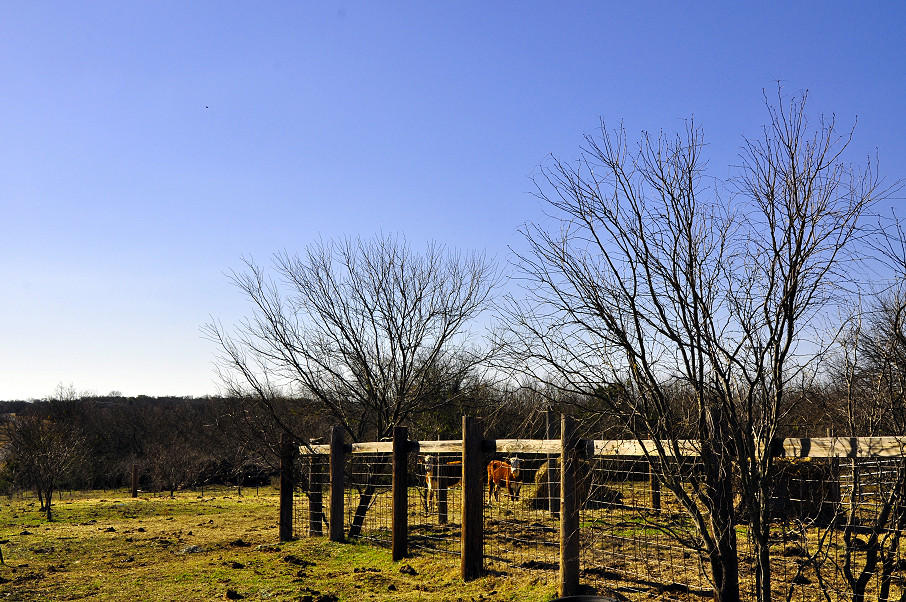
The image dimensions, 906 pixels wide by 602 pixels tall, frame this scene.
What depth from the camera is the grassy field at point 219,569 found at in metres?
6.95

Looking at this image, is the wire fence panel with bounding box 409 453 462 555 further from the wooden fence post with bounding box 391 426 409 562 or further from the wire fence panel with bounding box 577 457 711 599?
the wire fence panel with bounding box 577 457 711 599

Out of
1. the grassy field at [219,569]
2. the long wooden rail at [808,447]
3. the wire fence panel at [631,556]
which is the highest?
the long wooden rail at [808,447]

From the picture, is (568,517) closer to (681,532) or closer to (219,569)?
(681,532)

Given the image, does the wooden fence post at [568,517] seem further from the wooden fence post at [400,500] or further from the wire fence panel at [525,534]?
the wooden fence post at [400,500]

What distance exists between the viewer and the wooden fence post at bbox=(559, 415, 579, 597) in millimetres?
6156

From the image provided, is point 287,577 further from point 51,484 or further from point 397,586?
point 51,484

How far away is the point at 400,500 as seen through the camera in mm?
8656

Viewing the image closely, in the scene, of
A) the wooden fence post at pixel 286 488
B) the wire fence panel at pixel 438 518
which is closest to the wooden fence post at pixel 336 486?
the wooden fence post at pixel 286 488

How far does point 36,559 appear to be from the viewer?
9766mm

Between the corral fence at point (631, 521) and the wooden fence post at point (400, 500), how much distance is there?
1 cm

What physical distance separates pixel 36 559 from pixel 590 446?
26.6ft

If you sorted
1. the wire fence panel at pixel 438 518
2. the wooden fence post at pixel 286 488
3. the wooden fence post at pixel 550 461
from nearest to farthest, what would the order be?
1. the wooden fence post at pixel 550 461
2. the wire fence panel at pixel 438 518
3. the wooden fence post at pixel 286 488

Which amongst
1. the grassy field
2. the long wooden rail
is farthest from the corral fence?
the grassy field

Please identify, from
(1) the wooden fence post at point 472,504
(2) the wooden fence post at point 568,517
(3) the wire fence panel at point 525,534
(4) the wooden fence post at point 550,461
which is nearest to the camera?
(4) the wooden fence post at point 550,461
